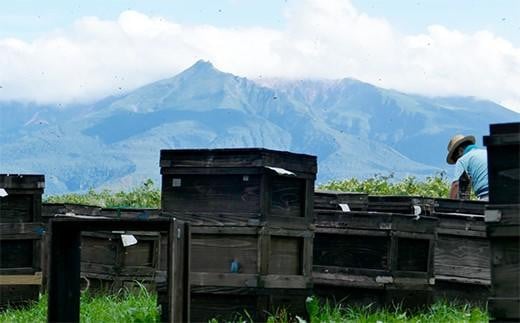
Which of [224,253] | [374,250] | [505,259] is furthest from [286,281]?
[505,259]

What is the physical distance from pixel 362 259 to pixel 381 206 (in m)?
2.28

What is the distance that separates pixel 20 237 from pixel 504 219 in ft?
19.7

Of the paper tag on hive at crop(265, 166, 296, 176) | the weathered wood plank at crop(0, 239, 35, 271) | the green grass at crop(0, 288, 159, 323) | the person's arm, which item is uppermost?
the person's arm

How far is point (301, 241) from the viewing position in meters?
7.93

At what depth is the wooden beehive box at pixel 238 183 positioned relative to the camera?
24.6 ft

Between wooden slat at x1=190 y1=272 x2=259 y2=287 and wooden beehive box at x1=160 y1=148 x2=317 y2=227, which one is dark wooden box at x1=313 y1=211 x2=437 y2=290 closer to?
wooden beehive box at x1=160 y1=148 x2=317 y2=227

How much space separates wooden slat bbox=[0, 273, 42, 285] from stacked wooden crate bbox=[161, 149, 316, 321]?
2.53 meters

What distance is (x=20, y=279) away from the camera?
31.5ft

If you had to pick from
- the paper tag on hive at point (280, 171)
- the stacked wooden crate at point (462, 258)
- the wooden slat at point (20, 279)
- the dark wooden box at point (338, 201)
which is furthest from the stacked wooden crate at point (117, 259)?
the stacked wooden crate at point (462, 258)

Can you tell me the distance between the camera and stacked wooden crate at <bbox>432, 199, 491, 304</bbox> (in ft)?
31.3

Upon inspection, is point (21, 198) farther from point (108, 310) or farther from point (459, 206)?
point (459, 206)

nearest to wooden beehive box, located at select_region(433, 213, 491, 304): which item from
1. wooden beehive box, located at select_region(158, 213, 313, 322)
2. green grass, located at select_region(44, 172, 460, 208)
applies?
wooden beehive box, located at select_region(158, 213, 313, 322)

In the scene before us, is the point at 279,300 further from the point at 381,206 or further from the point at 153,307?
the point at 381,206

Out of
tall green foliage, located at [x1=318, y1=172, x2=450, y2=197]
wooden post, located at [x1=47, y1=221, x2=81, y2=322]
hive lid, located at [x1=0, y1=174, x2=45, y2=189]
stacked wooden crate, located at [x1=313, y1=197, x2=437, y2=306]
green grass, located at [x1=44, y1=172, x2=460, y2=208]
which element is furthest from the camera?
green grass, located at [x1=44, y1=172, x2=460, y2=208]
